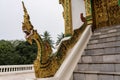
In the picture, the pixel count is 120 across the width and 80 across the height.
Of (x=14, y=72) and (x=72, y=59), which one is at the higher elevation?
(x=72, y=59)

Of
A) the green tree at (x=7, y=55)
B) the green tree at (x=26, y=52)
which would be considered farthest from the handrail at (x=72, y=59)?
the green tree at (x=26, y=52)

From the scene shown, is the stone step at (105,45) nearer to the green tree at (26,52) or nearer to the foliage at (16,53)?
the foliage at (16,53)

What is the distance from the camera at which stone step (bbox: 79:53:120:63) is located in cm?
306

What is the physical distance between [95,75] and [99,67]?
28 cm

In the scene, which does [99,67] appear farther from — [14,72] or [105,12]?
[14,72]

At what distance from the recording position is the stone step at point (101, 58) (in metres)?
3.06

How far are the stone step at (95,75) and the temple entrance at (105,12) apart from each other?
2568 millimetres

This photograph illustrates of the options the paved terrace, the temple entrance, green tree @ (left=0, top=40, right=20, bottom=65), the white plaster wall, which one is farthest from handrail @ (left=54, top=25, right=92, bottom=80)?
green tree @ (left=0, top=40, right=20, bottom=65)

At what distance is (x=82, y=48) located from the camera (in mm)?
3893

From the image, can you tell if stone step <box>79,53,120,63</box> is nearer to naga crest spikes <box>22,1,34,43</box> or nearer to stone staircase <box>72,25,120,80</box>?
stone staircase <box>72,25,120,80</box>

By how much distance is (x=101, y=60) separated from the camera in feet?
10.6

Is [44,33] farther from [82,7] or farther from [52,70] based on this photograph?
[52,70]

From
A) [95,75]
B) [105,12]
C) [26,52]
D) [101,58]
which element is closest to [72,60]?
[101,58]

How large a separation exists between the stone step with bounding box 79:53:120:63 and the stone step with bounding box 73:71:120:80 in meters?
0.40
